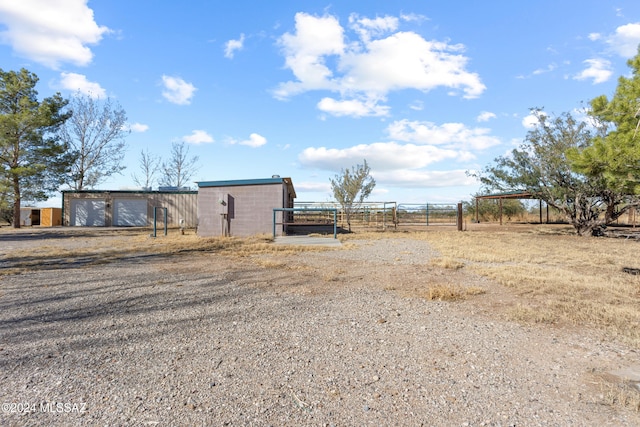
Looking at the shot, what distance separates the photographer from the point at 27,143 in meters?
21.4

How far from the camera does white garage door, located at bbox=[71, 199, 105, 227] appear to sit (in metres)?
26.1

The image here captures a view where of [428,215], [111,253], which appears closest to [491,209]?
[428,215]

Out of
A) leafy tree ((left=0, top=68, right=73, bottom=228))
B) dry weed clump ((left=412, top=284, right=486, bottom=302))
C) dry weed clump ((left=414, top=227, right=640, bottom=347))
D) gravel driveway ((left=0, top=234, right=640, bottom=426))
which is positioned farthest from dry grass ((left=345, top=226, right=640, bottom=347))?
leafy tree ((left=0, top=68, right=73, bottom=228))

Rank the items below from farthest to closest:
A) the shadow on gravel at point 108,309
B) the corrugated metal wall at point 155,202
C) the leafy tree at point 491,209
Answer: the leafy tree at point 491,209
the corrugated metal wall at point 155,202
the shadow on gravel at point 108,309

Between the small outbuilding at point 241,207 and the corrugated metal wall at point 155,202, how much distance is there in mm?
10834

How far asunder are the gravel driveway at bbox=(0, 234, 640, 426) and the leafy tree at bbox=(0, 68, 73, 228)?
20495 mm

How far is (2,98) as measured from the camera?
2134cm

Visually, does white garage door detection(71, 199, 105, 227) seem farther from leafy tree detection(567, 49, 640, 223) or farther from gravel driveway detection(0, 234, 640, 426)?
leafy tree detection(567, 49, 640, 223)

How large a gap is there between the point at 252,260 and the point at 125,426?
6.77 metres

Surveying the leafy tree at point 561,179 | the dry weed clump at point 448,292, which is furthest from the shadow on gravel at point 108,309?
the leafy tree at point 561,179

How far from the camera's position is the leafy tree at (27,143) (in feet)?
66.8

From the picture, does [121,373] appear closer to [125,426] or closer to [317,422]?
[125,426]

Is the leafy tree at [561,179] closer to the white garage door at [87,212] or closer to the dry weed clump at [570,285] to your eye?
the dry weed clump at [570,285]

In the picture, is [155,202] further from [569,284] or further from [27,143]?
[569,284]
